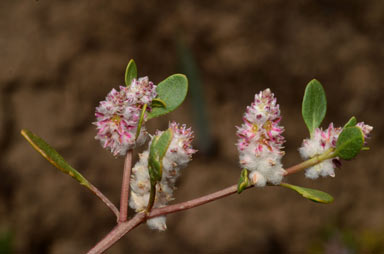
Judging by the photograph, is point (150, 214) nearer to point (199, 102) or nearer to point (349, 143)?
point (349, 143)

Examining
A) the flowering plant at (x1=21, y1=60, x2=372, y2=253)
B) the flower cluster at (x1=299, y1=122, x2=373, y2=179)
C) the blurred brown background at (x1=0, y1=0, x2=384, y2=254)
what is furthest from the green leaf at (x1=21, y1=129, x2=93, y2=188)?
the blurred brown background at (x1=0, y1=0, x2=384, y2=254)

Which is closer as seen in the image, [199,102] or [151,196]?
[151,196]

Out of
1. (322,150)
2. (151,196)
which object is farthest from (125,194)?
(322,150)

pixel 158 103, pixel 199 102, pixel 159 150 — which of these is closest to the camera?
pixel 159 150

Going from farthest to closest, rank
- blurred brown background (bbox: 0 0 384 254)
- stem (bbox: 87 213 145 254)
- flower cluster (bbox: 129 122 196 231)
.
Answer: blurred brown background (bbox: 0 0 384 254) → flower cluster (bbox: 129 122 196 231) → stem (bbox: 87 213 145 254)

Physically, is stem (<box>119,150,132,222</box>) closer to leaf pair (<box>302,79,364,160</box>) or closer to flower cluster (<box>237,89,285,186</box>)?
flower cluster (<box>237,89,285,186</box>)

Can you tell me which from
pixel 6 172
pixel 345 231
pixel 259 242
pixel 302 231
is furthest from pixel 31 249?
pixel 345 231
